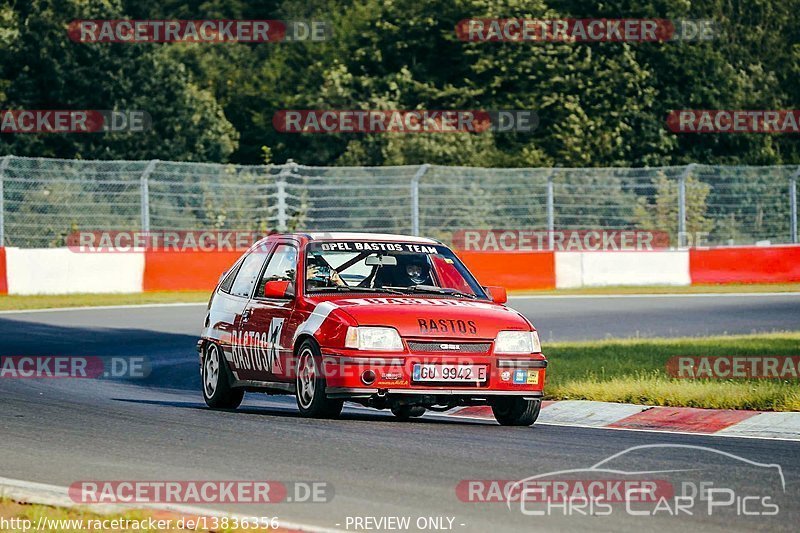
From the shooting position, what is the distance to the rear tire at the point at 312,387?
37.4ft

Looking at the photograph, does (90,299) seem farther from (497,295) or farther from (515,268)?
(497,295)

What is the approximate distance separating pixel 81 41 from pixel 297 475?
139ft

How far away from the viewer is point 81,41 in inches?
1937

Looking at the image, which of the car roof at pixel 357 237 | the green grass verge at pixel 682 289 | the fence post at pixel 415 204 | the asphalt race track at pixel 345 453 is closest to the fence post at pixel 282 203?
the fence post at pixel 415 204

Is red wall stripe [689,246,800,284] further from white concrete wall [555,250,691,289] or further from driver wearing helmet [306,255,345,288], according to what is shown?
driver wearing helmet [306,255,345,288]

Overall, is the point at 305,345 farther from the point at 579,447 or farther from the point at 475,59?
the point at 475,59

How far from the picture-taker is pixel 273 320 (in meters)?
12.2

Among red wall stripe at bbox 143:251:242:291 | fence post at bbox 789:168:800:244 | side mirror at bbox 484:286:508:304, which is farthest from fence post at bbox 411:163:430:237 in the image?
side mirror at bbox 484:286:508:304

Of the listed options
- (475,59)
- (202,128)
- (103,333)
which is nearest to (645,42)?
(475,59)

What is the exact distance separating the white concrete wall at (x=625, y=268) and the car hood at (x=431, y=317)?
67.6ft

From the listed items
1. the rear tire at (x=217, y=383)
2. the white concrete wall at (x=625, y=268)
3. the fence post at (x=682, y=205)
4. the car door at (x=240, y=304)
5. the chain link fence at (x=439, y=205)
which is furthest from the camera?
the fence post at (x=682, y=205)

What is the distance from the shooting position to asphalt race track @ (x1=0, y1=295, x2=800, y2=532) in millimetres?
7469

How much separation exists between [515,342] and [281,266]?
2.29 metres

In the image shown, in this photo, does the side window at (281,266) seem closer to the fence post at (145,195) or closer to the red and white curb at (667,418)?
the red and white curb at (667,418)
